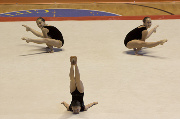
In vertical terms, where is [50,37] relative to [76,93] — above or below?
above

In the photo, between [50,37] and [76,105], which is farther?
[50,37]

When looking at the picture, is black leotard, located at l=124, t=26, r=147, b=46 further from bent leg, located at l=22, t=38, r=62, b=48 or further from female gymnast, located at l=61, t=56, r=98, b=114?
female gymnast, located at l=61, t=56, r=98, b=114

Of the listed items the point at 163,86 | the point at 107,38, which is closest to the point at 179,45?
the point at 107,38

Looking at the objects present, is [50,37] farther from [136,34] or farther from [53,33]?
[136,34]

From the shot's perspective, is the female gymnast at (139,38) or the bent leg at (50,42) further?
the bent leg at (50,42)

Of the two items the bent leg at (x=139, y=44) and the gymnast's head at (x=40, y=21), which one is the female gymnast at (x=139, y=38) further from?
the gymnast's head at (x=40, y=21)

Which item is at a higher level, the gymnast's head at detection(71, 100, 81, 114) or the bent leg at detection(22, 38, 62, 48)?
the bent leg at detection(22, 38, 62, 48)

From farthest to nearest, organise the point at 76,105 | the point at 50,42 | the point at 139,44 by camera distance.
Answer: the point at 50,42 → the point at 139,44 → the point at 76,105

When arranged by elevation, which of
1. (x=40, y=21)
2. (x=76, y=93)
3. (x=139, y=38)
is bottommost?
(x=76, y=93)

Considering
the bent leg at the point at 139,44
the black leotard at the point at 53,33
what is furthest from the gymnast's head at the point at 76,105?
the black leotard at the point at 53,33

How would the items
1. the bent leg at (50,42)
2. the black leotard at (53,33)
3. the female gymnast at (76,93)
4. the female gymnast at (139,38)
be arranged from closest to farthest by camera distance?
the female gymnast at (76,93), the female gymnast at (139,38), the bent leg at (50,42), the black leotard at (53,33)

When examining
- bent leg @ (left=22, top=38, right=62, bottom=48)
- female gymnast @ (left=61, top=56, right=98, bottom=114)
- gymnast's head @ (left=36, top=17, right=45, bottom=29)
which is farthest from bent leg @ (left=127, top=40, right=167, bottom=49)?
female gymnast @ (left=61, top=56, right=98, bottom=114)

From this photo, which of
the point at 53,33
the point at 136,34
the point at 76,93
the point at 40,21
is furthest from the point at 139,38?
the point at 76,93

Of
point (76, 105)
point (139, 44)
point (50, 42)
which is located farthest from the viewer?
point (50, 42)
